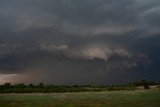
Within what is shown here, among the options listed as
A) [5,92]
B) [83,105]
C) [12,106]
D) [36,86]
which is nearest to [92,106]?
[83,105]

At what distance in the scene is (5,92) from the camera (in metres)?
86.2

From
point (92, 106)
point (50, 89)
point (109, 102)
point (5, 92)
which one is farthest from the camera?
point (50, 89)

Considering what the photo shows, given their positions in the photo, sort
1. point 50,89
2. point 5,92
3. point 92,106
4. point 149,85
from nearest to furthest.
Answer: point 92,106
point 5,92
point 50,89
point 149,85

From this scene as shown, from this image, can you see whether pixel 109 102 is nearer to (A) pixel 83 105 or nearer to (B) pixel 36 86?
(A) pixel 83 105

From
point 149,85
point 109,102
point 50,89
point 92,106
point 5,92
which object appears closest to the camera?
point 92,106

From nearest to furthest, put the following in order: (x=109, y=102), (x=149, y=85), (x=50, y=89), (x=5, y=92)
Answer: (x=109, y=102) → (x=5, y=92) → (x=50, y=89) → (x=149, y=85)

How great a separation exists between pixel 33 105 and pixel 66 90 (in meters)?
39.7

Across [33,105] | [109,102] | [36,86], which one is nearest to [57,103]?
[33,105]

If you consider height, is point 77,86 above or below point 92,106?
above

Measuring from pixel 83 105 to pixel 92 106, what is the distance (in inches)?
59.7

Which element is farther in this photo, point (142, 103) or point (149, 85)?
point (149, 85)

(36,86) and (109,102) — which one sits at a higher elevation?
(36,86)

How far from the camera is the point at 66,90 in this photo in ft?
304

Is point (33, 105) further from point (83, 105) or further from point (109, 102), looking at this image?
point (109, 102)
